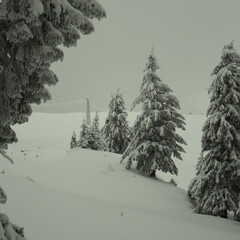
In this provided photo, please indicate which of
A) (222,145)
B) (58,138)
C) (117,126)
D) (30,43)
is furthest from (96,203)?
(58,138)

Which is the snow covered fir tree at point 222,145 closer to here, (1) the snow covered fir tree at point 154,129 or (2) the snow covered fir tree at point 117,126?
(1) the snow covered fir tree at point 154,129

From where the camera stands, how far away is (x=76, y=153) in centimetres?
3161

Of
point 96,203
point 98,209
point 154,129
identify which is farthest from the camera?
point 154,129

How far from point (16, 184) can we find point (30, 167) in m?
9.57

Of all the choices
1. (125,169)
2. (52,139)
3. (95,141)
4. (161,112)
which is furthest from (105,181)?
(52,139)

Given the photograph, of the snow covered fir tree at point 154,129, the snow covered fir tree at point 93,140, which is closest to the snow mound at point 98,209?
the snow covered fir tree at point 154,129

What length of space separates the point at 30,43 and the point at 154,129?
21.5 meters

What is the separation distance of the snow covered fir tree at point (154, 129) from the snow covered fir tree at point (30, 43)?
19977 millimetres

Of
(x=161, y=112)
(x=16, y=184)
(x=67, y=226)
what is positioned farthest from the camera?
(x=161, y=112)

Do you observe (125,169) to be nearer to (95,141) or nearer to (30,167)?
(30,167)

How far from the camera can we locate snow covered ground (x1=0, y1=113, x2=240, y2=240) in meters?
10.8

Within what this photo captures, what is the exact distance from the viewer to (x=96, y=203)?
47.0 feet

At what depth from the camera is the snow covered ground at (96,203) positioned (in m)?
10.8

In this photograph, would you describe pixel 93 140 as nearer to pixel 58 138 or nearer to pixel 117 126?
pixel 117 126
